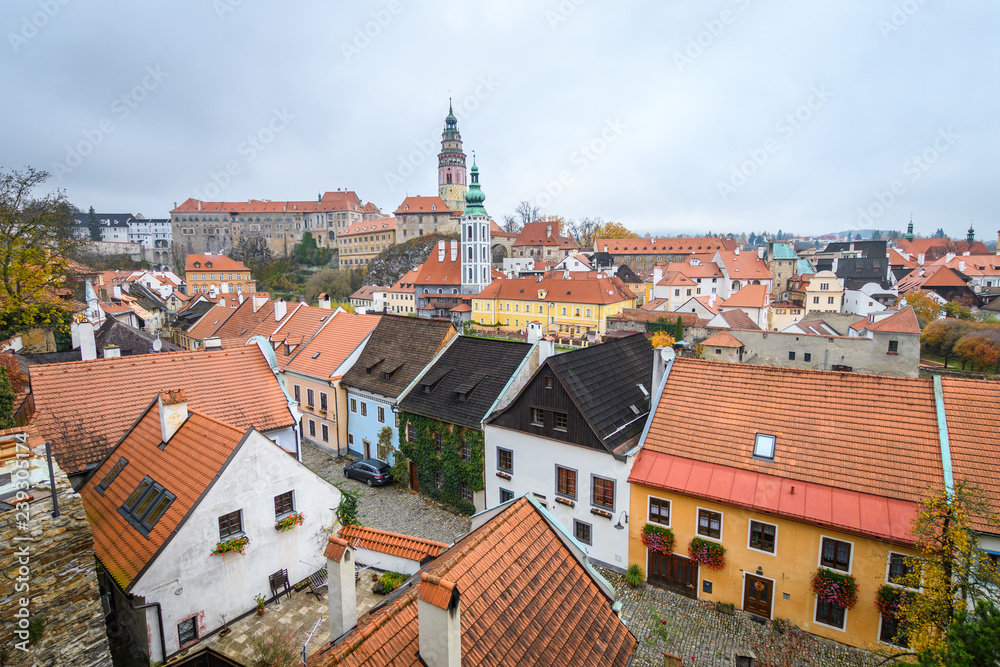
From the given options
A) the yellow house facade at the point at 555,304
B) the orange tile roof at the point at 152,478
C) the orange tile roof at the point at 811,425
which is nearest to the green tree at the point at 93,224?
the yellow house facade at the point at 555,304

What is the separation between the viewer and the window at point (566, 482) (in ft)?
50.5

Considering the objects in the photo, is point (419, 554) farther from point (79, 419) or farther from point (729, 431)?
point (79, 419)

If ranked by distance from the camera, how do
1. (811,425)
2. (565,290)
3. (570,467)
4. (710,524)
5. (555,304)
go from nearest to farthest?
1. (710,524)
2. (811,425)
3. (570,467)
4. (555,304)
5. (565,290)

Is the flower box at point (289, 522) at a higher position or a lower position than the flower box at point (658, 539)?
higher

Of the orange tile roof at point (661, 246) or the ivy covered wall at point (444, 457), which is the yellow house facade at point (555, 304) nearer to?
the orange tile roof at point (661, 246)

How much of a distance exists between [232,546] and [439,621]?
771cm

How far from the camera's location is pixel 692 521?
13203 mm

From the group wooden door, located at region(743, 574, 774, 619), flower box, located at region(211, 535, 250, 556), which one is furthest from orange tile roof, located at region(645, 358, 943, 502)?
flower box, located at region(211, 535, 250, 556)

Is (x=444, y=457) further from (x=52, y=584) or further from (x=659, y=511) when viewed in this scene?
(x=52, y=584)

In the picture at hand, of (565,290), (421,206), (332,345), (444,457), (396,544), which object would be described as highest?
(421,206)

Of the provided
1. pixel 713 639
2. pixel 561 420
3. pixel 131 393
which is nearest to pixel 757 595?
pixel 713 639

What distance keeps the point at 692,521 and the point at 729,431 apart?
9.17ft

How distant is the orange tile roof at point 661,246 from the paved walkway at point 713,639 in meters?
87.8

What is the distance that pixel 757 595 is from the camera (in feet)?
40.8
